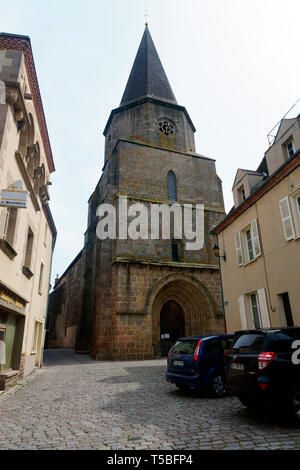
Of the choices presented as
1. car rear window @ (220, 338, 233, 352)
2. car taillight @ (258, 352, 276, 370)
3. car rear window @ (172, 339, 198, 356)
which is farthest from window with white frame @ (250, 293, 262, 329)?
car taillight @ (258, 352, 276, 370)

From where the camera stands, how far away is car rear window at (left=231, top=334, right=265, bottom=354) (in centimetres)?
480

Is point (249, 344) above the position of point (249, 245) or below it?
below

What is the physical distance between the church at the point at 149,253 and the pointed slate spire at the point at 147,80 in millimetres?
128

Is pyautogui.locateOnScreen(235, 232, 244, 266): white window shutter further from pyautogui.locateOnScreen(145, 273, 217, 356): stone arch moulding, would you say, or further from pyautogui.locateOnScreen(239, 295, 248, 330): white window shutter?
pyautogui.locateOnScreen(145, 273, 217, 356): stone arch moulding

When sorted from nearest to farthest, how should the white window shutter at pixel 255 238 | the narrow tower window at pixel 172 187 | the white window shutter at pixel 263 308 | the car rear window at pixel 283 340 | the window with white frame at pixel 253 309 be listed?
the car rear window at pixel 283 340 → the white window shutter at pixel 263 308 → the window with white frame at pixel 253 309 → the white window shutter at pixel 255 238 → the narrow tower window at pixel 172 187

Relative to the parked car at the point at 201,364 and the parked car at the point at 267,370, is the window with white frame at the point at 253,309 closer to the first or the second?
the parked car at the point at 201,364

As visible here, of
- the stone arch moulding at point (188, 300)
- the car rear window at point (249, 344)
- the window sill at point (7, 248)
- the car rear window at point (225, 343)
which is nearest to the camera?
the car rear window at point (249, 344)

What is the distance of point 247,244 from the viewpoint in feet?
37.0

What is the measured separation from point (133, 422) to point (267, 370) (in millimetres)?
2260

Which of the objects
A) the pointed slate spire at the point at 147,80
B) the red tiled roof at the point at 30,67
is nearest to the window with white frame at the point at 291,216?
the red tiled roof at the point at 30,67

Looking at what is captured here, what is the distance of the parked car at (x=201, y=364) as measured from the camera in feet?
21.6

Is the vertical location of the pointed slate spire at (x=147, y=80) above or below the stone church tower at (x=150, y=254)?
above

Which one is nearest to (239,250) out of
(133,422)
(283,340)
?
(283,340)

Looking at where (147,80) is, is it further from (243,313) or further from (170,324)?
(243,313)
